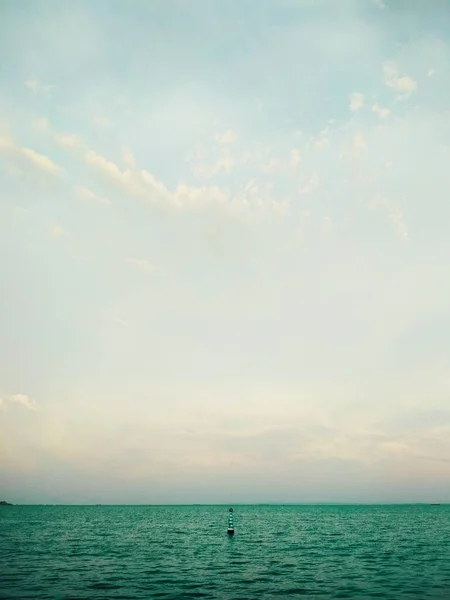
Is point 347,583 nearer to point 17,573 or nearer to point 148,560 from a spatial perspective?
point 148,560

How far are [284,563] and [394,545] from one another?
25.8m

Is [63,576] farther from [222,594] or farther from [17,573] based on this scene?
[222,594]

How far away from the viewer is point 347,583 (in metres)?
33.1

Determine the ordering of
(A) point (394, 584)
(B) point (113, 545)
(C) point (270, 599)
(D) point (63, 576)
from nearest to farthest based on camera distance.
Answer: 1. (C) point (270, 599)
2. (A) point (394, 584)
3. (D) point (63, 576)
4. (B) point (113, 545)

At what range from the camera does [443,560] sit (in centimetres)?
4469

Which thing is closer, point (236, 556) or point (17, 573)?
point (17, 573)

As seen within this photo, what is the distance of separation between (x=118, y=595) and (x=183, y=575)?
921 cm

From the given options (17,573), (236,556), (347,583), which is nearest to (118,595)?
(17,573)

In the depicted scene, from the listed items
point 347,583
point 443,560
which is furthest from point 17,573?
point 443,560

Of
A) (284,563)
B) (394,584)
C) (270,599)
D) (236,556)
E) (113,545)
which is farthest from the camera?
(113,545)

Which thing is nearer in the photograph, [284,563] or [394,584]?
[394,584]

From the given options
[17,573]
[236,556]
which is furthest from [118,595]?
[236,556]

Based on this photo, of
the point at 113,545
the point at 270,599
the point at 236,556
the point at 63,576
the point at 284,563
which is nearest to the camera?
the point at 270,599

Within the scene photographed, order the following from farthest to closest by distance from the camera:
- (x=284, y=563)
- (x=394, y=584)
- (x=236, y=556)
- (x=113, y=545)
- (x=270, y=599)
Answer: (x=113, y=545)
(x=236, y=556)
(x=284, y=563)
(x=394, y=584)
(x=270, y=599)
